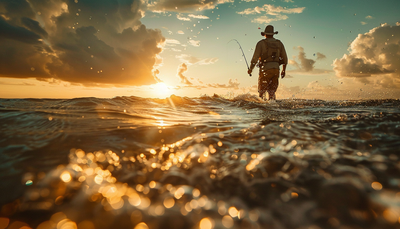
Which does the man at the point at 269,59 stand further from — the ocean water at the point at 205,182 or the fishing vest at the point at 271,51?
the ocean water at the point at 205,182

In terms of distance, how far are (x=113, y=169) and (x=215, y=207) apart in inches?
38.5

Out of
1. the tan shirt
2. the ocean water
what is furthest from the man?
the ocean water

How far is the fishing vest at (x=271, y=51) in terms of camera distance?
887 cm

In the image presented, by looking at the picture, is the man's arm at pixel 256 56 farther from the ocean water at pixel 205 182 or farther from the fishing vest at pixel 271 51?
the ocean water at pixel 205 182

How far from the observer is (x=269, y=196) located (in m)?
1.22

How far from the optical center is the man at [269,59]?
889cm

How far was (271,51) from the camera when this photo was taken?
29.3 ft

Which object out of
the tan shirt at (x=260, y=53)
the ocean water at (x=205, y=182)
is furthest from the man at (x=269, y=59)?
the ocean water at (x=205, y=182)

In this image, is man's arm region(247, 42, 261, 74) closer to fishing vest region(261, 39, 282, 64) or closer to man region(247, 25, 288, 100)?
man region(247, 25, 288, 100)

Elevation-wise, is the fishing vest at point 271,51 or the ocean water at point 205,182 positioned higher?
the fishing vest at point 271,51

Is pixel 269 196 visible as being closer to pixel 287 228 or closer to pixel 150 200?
pixel 287 228

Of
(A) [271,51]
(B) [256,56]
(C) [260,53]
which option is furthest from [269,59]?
(B) [256,56]

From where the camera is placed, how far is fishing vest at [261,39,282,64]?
8867 mm

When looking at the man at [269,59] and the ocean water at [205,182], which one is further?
the man at [269,59]
